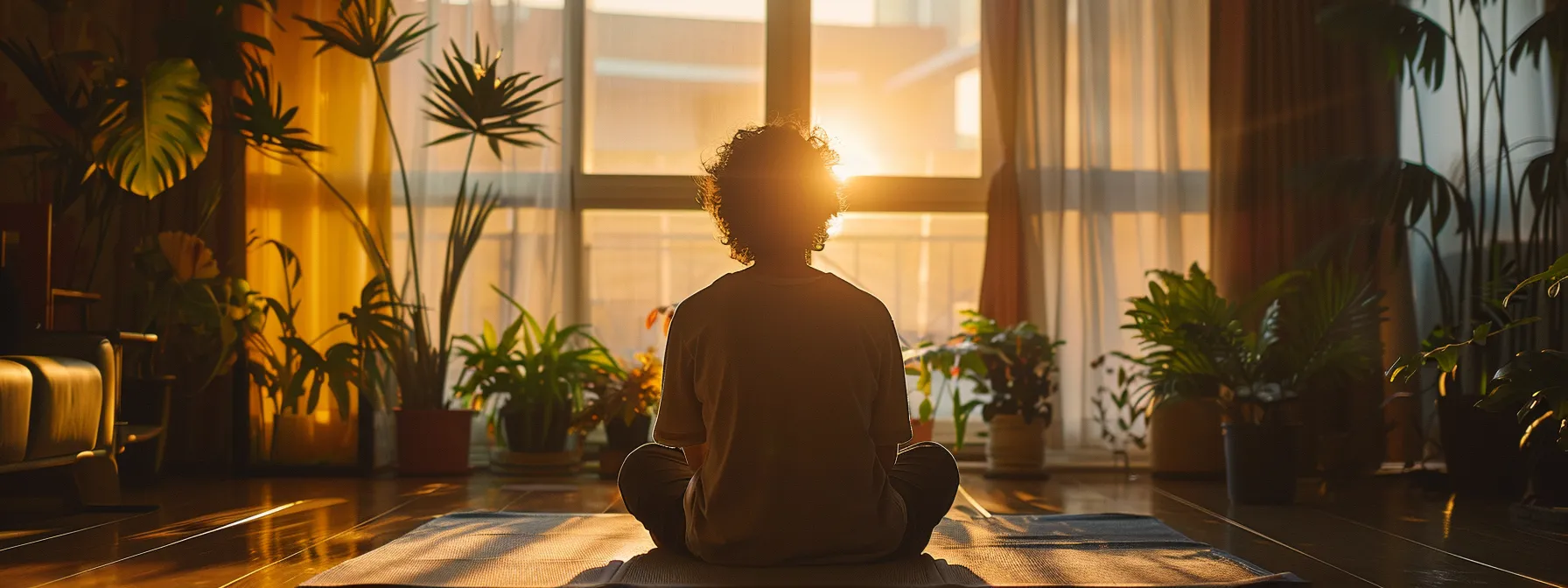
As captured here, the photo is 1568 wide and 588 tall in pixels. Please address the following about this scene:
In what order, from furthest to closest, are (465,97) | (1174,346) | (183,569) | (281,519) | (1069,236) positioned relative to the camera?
(1069,236), (465,97), (1174,346), (281,519), (183,569)

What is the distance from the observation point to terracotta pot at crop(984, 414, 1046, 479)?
4207 mm

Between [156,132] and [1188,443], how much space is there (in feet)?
11.0

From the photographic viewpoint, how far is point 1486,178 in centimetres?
440

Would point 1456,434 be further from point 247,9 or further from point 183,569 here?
point 247,9

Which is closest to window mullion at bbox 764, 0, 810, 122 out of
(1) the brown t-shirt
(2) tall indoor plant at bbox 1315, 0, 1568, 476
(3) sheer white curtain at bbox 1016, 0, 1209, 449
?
(3) sheer white curtain at bbox 1016, 0, 1209, 449

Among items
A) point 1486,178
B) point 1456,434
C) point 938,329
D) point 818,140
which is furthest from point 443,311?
point 1486,178

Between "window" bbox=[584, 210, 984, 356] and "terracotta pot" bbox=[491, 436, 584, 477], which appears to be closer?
"terracotta pot" bbox=[491, 436, 584, 477]

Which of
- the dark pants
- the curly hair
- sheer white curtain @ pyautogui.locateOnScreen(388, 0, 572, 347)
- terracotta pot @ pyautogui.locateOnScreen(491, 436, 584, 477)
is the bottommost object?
terracotta pot @ pyautogui.locateOnScreen(491, 436, 584, 477)

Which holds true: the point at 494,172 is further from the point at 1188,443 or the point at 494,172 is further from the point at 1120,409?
the point at 1188,443

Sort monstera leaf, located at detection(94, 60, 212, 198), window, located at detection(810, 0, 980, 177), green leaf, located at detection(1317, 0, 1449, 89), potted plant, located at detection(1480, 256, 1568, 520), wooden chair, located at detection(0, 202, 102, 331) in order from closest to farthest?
potted plant, located at detection(1480, 256, 1568, 520) < wooden chair, located at detection(0, 202, 102, 331) < monstera leaf, located at detection(94, 60, 212, 198) < green leaf, located at detection(1317, 0, 1449, 89) < window, located at detection(810, 0, 980, 177)

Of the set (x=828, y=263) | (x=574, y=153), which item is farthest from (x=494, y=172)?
(x=828, y=263)

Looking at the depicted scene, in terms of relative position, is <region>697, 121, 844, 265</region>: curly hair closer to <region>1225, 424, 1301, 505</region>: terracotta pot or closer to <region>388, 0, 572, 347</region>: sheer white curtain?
<region>1225, 424, 1301, 505</region>: terracotta pot

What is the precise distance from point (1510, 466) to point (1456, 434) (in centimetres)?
17

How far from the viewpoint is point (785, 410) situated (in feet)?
5.92
